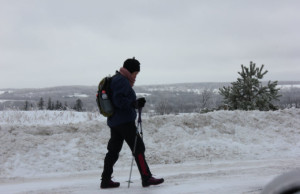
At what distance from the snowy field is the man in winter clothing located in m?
0.28

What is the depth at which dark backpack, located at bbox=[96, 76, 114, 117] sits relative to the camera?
484cm

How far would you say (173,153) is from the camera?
7.75 meters

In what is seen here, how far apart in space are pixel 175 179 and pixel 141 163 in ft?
3.23

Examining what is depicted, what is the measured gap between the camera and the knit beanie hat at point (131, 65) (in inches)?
196

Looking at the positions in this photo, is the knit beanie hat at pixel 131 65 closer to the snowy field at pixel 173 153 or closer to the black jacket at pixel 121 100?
the black jacket at pixel 121 100

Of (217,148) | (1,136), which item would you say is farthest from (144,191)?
(1,136)

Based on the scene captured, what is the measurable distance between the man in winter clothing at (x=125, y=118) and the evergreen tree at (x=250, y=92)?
1122 cm

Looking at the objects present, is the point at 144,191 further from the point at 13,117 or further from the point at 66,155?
the point at 13,117

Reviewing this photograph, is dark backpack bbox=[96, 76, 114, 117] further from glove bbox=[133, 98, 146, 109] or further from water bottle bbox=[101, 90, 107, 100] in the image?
glove bbox=[133, 98, 146, 109]

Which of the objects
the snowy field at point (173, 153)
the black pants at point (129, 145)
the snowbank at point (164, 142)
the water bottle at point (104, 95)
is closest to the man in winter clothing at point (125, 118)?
the black pants at point (129, 145)

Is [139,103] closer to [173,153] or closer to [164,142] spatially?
[173,153]

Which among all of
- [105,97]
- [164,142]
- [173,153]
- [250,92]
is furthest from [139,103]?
[250,92]

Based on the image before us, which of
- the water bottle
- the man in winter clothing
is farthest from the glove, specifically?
the water bottle

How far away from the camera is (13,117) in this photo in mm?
10969
